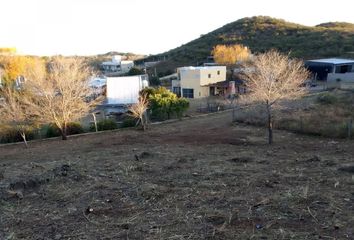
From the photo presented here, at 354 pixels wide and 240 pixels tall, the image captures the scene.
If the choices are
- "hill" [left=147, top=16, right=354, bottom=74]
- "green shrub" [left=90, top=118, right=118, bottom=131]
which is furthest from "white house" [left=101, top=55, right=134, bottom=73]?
"green shrub" [left=90, top=118, right=118, bottom=131]

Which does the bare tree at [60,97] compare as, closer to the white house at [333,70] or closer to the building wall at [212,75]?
the building wall at [212,75]

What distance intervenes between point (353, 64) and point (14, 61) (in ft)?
160

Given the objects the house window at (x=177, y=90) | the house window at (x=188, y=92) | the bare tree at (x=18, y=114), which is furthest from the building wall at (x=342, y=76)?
the bare tree at (x=18, y=114)

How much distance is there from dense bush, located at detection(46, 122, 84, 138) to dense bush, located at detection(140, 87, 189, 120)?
5701mm

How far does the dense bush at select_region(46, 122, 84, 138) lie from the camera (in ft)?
80.7

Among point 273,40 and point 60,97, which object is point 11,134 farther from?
point 273,40

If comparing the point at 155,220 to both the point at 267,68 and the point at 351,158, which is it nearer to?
the point at 351,158

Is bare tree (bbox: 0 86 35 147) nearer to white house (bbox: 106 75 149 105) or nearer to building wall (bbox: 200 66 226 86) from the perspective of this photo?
white house (bbox: 106 75 149 105)

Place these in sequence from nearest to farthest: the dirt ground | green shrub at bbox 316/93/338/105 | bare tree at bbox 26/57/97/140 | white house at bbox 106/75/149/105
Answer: the dirt ground < bare tree at bbox 26/57/97/140 < green shrub at bbox 316/93/338/105 < white house at bbox 106/75/149/105

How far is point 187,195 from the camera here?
9008 millimetres

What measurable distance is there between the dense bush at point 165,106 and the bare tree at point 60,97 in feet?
19.2

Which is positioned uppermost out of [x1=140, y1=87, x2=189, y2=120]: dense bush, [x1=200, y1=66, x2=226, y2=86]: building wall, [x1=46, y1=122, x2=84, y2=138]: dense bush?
[x1=200, y1=66, x2=226, y2=86]: building wall

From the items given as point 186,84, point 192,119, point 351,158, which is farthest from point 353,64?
point 351,158

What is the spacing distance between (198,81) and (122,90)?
10.00 meters
